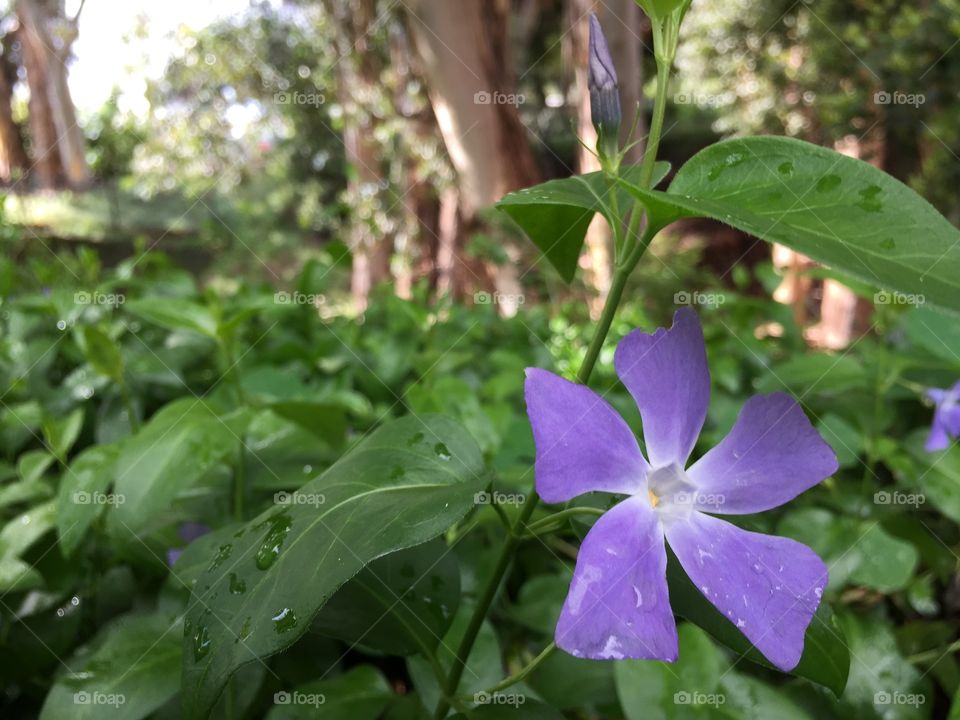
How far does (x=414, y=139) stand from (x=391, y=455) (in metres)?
5.05

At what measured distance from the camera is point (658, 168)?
0.54 meters

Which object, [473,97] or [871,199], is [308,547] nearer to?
[871,199]

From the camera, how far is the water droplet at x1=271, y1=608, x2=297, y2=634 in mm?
415

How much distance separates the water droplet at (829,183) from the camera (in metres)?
0.46

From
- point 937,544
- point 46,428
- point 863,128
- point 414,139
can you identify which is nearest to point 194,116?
point 414,139

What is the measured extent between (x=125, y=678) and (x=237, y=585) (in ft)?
0.99

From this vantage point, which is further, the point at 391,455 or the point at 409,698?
the point at 409,698

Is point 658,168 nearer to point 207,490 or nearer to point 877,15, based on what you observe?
point 207,490

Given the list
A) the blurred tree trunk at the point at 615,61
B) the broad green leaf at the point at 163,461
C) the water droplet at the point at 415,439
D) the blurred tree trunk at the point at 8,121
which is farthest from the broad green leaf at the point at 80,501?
the blurred tree trunk at the point at 8,121

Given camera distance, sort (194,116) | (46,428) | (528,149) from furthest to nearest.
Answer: (194,116), (528,149), (46,428)

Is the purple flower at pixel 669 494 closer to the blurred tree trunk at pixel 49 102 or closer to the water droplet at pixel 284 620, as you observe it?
the water droplet at pixel 284 620

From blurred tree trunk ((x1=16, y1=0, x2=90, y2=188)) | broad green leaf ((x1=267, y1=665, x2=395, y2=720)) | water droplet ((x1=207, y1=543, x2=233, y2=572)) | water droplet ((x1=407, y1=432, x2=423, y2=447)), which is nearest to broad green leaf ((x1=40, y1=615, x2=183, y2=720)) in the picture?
broad green leaf ((x1=267, y1=665, x2=395, y2=720))

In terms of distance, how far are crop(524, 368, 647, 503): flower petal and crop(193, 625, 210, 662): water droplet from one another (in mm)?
228

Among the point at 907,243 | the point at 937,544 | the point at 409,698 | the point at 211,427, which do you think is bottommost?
the point at 937,544
